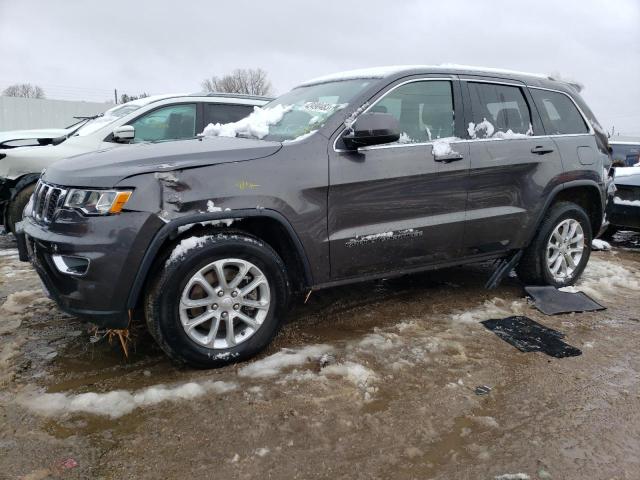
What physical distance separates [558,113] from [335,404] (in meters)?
3.41

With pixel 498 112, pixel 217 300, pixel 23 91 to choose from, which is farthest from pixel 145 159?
pixel 23 91

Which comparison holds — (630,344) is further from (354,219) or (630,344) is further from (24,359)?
(24,359)

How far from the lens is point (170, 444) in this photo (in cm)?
234

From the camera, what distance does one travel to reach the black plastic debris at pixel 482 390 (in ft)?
9.29

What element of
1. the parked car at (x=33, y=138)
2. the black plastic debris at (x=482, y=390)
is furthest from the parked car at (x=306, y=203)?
the parked car at (x=33, y=138)

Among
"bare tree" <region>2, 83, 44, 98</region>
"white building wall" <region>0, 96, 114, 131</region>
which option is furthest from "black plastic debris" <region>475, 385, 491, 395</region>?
"bare tree" <region>2, 83, 44, 98</region>

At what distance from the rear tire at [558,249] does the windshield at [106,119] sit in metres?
4.44

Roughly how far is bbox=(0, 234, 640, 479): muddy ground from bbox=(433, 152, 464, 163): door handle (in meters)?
1.20

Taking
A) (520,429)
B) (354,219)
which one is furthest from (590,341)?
(354,219)

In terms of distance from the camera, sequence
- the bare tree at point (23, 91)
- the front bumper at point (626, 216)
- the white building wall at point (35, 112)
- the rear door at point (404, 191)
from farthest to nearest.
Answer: the bare tree at point (23, 91) → the white building wall at point (35, 112) → the front bumper at point (626, 216) → the rear door at point (404, 191)

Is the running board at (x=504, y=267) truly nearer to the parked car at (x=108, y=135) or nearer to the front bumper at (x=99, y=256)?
the front bumper at (x=99, y=256)

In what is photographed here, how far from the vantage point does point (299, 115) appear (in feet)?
12.1

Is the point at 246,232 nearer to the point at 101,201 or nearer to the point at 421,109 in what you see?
the point at 101,201

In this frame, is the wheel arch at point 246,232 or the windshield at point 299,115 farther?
the windshield at point 299,115
